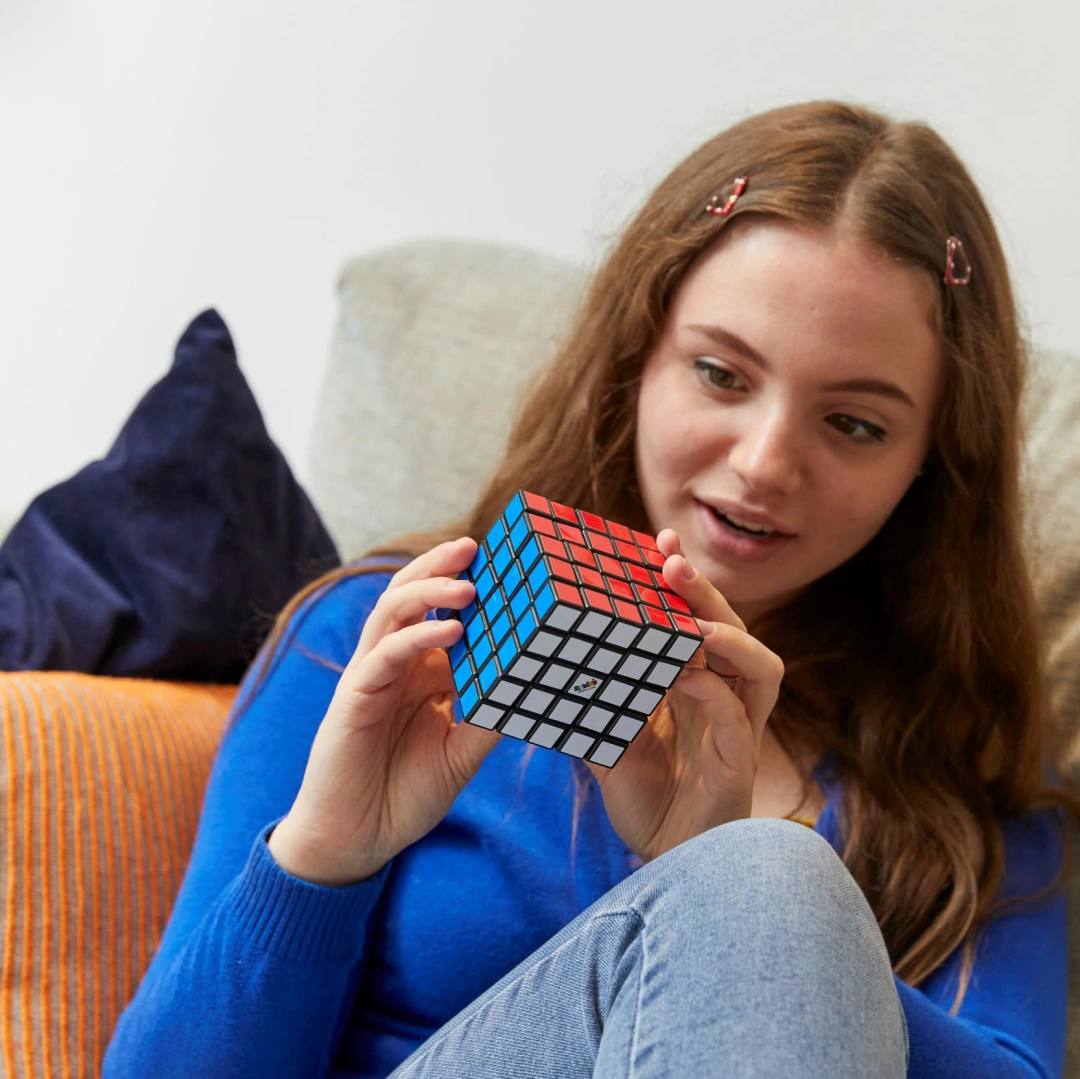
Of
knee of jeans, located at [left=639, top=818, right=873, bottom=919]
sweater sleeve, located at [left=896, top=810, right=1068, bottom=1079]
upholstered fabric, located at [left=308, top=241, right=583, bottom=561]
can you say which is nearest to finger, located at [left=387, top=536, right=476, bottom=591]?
knee of jeans, located at [left=639, top=818, right=873, bottom=919]

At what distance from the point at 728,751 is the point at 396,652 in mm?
250

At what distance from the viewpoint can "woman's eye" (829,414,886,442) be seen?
1054mm

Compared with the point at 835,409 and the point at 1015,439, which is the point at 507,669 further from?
the point at 1015,439

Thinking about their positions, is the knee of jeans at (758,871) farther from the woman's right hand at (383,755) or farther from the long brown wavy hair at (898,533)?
the long brown wavy hair at (898,533)

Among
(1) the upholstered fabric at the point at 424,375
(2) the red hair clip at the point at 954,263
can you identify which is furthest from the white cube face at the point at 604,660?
(1) the upholstered fabric at the point at 424,375

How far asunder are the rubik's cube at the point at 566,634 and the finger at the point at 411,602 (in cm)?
1

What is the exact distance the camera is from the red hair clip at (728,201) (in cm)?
107

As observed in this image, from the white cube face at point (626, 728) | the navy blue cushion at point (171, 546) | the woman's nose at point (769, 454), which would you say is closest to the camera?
the white cube face at point (626, 728)

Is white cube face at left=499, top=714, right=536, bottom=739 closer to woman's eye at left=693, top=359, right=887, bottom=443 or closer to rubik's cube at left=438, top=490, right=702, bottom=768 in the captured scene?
rubik's cube at left=438, top=490, right=702, bottom=768

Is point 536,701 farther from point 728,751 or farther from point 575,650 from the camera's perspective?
point 728,751

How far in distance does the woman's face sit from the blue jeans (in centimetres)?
33

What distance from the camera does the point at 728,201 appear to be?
42.3 inches

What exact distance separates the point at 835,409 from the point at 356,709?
472 millimetres

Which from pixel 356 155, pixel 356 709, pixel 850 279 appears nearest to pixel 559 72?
pixel 356 155
